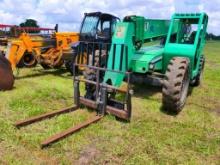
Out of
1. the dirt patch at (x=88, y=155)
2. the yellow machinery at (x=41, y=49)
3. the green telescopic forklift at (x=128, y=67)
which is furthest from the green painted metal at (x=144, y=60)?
the yellow machinery at (x=41, y=49)

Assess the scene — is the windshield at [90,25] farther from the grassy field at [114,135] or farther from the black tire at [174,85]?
the black tire at [174,85]

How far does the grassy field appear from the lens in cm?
439

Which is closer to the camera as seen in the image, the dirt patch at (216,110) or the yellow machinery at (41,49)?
the dirt patch at (216,110)

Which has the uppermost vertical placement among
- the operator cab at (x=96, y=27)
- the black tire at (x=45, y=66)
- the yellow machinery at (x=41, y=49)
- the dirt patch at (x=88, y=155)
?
the operator cab at (x=96, y=27)

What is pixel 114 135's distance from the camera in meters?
5.15

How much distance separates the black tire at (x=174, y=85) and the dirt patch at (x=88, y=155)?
212 centimetres

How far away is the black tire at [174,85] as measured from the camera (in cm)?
614

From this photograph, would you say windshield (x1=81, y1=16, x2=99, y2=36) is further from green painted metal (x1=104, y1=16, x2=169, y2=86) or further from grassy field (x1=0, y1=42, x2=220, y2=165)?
grassy field (x1=0, y1=42, x2=220, y2=165)

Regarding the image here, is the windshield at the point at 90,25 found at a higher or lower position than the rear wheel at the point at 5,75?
higher

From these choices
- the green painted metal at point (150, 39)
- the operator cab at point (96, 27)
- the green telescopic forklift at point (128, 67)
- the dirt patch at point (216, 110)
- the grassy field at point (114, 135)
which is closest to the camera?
the grassy field at point (114, 135)

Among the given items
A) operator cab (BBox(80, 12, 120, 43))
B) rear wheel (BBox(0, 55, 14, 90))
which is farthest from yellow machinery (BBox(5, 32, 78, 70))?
rear wheel (BBox(0, 55, 14, 90))

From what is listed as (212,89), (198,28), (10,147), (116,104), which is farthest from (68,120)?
(212,89)

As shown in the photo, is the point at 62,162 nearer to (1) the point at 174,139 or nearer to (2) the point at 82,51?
(1) the point at 174,139

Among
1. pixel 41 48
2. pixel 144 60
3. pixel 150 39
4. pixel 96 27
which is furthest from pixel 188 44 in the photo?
pixel 41 48
